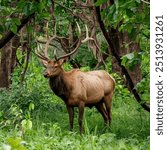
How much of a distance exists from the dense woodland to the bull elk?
0.65 feet

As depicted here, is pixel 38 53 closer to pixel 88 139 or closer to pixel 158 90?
pixel 88 139

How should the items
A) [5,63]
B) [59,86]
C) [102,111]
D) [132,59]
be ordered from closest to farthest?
1. [132,59]
2. [59,86]
3. [102,111]
4. [5,63]

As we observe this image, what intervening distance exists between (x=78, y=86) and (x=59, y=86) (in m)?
0.40

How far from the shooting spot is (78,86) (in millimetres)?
11289

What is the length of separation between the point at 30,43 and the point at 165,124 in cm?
895

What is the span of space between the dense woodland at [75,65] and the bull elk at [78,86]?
20 centimetres

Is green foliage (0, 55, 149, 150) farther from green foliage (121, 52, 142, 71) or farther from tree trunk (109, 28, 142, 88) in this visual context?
green foliage (121, 52, 142, 71)

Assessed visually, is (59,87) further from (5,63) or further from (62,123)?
(5,63)

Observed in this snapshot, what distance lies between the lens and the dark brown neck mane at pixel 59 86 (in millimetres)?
11078

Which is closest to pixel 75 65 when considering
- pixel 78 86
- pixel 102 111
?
pixel 102 111

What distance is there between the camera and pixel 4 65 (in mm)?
15922

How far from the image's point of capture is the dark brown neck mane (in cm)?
1108

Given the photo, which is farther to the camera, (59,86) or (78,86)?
(78,86)

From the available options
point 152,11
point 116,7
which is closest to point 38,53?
point 116,7
